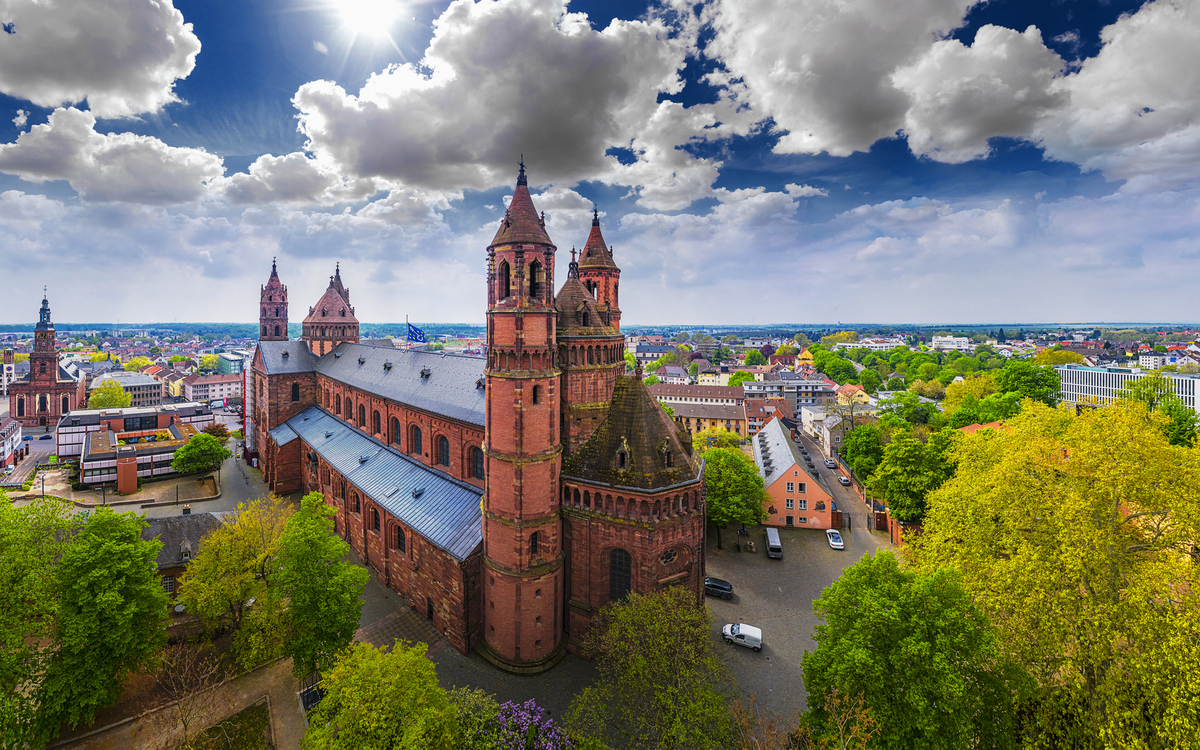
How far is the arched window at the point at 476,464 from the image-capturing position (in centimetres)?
3947

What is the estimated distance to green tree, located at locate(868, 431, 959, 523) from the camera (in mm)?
48000

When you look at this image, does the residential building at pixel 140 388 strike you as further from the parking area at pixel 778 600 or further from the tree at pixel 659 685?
the tree at pixel 659 685

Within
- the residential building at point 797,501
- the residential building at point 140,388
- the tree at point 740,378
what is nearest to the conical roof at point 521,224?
the residential building at point 797,501

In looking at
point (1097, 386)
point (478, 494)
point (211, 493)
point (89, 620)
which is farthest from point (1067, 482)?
point (1097, 386)

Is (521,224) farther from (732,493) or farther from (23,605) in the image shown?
(732,493)

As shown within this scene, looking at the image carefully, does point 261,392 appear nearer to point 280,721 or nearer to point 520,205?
point 280,721

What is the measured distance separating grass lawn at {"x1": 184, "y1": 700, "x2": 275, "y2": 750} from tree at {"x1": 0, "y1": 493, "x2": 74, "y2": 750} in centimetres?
644

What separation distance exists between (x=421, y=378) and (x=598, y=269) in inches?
823

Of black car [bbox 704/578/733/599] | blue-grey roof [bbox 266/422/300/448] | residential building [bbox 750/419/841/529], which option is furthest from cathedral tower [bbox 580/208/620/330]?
blue-grey roof [bbox 266/422/300/448]

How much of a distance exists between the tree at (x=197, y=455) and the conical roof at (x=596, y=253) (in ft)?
192

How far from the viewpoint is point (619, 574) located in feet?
102

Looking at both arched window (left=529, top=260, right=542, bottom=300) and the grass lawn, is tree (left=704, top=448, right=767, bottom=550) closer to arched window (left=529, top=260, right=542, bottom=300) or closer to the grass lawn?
arched window (left=529, top=260, right=542, bottom=300)

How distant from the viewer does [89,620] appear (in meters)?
23.3

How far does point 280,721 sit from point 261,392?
5379cm
